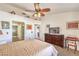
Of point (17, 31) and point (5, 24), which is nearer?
point (5, 24)

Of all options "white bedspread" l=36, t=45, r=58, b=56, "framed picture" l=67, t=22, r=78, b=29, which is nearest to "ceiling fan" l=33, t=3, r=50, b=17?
"framed picture" l=67, t=22, r=78, b=29

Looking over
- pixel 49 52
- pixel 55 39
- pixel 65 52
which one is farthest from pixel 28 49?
pixel 65 52

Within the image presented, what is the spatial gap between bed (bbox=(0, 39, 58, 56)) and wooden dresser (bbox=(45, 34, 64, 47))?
79 millimetres

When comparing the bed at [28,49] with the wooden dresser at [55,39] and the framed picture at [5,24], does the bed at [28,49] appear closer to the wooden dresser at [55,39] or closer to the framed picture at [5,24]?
the wooden dresser at [55,39]

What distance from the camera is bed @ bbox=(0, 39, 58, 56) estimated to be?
140 cm

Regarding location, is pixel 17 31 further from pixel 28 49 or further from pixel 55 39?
pixel 55 39

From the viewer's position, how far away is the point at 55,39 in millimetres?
1574

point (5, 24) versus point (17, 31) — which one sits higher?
point (5, 24)

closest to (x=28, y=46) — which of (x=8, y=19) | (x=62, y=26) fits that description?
(x=8, y=19)

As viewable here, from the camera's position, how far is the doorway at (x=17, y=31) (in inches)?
58.5

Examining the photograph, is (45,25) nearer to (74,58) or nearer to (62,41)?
(62,41)

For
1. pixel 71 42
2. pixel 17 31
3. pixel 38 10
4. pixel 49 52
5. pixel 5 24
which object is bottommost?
pixel 49 52

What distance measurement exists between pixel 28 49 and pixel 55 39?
0.50 meters

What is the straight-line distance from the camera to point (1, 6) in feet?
4.59
